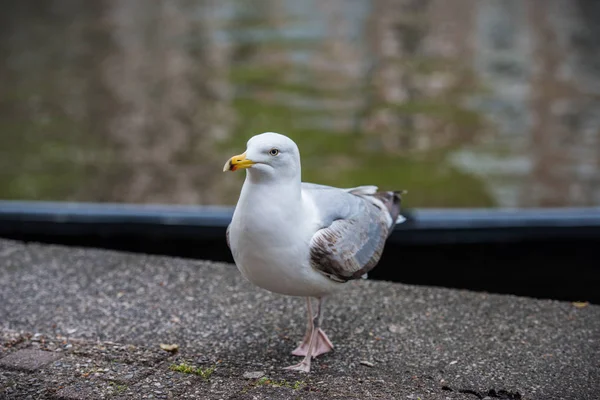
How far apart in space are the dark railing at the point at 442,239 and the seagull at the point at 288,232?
5.11 feet

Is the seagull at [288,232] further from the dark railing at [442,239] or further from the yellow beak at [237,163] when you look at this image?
the dark railing at [442,239]

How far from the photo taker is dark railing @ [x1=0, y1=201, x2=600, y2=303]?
4.68 metres

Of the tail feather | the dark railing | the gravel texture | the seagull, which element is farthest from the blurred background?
the seagull

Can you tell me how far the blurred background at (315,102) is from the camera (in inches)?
279

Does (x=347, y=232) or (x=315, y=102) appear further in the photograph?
(x=315, y=102)

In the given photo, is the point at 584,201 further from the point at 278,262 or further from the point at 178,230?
the point at 278,262

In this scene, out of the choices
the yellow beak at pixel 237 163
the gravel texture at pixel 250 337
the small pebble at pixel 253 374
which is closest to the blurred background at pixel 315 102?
the gravel texture at pixel 250 337

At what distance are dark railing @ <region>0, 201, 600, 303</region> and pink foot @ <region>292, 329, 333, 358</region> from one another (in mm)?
1482

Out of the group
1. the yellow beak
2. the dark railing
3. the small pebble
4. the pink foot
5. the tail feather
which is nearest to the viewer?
the yellow beak

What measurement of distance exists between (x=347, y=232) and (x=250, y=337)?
2.05 ft

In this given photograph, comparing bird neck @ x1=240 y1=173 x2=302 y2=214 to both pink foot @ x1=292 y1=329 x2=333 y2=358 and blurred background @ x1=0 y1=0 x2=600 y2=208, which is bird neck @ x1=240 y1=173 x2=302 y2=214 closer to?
pink foot @ x1=292 y1=329 x2=333 y2=358

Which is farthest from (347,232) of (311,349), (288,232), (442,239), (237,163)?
(442,239)

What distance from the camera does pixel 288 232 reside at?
9.32ft

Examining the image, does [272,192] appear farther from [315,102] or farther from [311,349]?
[315,102]
